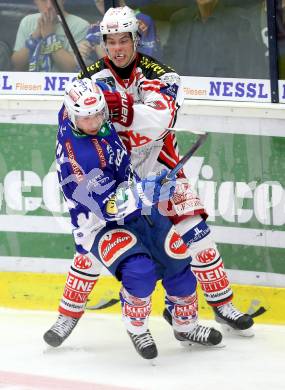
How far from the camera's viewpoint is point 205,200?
6113mm

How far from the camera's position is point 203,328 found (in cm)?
544

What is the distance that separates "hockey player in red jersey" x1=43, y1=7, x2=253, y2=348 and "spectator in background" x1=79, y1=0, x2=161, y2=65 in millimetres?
667

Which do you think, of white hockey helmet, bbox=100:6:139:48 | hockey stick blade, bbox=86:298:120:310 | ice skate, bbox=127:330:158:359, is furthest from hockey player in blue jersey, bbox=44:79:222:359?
hockey stick blade, bbox=86:298:120:310

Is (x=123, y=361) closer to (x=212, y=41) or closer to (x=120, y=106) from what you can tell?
(x=120, y=106)

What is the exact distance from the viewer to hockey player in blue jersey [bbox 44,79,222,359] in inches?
199

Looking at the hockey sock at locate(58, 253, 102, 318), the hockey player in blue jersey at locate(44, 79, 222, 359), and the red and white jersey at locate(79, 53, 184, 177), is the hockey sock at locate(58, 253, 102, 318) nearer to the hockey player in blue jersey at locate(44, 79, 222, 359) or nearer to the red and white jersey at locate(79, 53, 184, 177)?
the hockey player in blue jersey at locate(44, 79, 222, 359)

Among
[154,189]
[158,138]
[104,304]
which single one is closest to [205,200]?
[104,304]

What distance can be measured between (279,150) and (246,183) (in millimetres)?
248

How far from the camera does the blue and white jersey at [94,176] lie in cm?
509

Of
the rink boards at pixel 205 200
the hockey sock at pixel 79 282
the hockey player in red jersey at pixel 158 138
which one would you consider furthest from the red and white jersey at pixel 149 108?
the hockey sock at pixel 79 282

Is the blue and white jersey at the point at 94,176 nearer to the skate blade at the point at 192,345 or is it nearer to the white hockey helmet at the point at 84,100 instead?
the white hockey helmet at the point at 84,100

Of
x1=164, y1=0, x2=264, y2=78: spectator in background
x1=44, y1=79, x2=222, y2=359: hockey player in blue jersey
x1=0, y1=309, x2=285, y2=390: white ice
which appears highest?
x1=164, y1=0, x2=264, y2=78: spectator in background

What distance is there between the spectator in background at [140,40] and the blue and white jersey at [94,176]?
112 centimetres

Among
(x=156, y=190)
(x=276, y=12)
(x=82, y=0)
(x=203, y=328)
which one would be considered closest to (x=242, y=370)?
(x=203, y=328)
